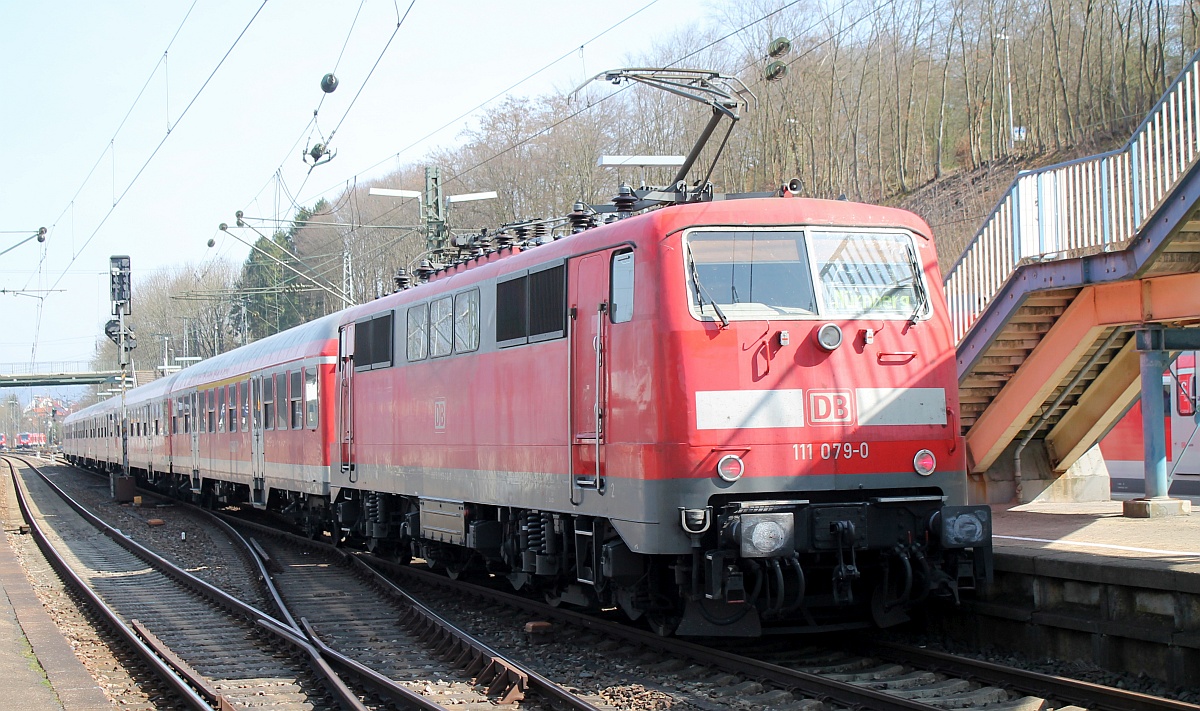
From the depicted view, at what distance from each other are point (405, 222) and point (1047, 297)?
41130 millimetres

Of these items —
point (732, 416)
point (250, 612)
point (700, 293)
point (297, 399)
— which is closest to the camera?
point (732, 416)

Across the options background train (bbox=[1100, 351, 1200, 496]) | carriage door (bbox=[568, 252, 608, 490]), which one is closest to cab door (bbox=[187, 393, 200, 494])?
background train (bbox=[1100, 351, 1200, 496])

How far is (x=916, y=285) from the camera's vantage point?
9445 millimetres

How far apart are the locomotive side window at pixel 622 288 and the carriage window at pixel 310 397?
378 inches

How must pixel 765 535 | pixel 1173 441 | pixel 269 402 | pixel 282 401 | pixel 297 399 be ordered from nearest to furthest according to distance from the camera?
pixel 765 535, pixel 297 399, pixel 282 401, pixel 1173 441, pixel 269 402

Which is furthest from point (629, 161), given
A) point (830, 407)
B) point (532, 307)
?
point (830, 407)

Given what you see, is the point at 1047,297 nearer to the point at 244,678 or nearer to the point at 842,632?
the point at 842,632

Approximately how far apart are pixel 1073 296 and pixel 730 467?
673cm

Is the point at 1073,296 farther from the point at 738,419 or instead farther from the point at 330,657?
the point at 330,657

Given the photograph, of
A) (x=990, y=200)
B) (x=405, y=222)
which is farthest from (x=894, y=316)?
(x=405, y=222)

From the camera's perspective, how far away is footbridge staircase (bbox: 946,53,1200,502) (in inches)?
453

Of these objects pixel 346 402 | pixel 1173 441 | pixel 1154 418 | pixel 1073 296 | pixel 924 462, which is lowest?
pixel 1173 441

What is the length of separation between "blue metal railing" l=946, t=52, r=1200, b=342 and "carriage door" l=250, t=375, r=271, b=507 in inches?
497

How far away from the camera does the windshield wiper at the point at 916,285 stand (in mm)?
9258
